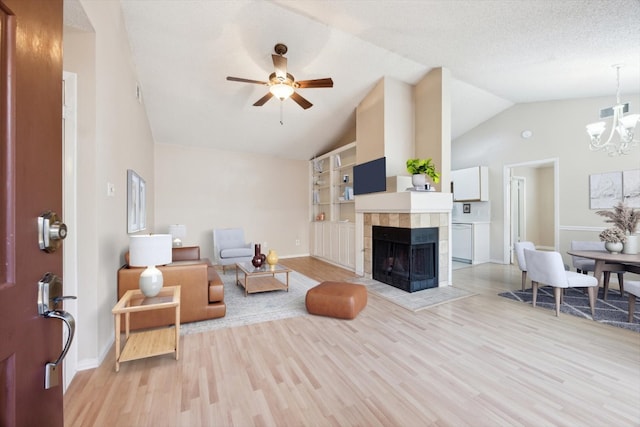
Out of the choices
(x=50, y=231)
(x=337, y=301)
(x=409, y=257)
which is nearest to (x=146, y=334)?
(x=337, y=301)

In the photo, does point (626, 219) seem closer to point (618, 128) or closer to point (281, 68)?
point (618, 128)

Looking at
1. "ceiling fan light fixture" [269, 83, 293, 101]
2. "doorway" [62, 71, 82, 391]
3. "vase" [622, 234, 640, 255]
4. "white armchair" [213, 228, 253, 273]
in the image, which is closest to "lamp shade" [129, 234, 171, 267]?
"doorway" [62, 71, 82, 391]

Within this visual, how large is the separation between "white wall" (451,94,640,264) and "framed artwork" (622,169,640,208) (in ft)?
0.34

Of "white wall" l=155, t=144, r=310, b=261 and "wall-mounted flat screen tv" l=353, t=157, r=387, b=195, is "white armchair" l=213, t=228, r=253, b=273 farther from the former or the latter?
"wall-mounted flat screen tv" l=353, t=157, r=387, b=195

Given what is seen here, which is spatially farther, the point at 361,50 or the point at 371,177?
the point at 371,177

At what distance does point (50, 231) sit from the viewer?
664 millimetres

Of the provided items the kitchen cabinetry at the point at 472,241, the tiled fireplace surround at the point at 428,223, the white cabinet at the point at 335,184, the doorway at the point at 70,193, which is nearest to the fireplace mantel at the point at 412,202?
the tiled fireplace surround at the point at 428,223

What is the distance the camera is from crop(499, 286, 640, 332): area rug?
9.41ft

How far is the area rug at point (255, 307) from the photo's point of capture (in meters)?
2.79

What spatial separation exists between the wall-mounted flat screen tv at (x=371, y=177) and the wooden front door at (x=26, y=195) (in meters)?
3.88

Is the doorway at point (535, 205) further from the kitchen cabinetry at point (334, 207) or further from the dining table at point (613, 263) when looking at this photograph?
the kitchen cabinetry at point (334, 207)

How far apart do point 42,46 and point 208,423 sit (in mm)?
1802

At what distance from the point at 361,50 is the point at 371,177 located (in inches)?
71.7

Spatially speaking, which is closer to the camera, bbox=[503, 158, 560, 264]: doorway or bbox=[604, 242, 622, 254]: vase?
bbox=[604, 242, 622, 254]: vase
